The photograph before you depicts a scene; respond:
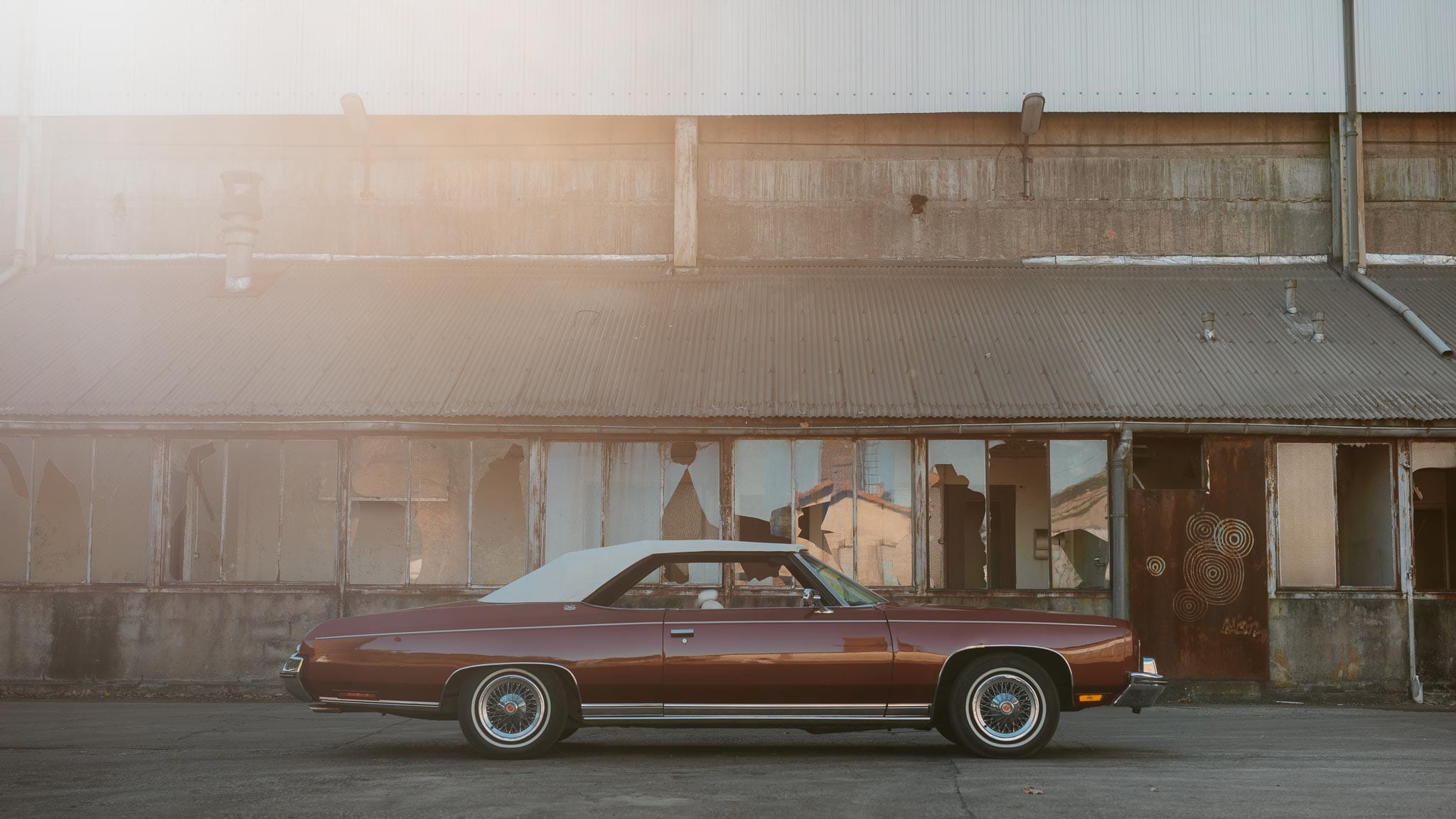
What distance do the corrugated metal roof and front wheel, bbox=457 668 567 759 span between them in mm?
6101

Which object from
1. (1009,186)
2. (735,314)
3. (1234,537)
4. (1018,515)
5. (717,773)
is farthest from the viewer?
(1009,186)

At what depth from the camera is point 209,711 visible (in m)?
12.7

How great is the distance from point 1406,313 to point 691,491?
28.9 ft

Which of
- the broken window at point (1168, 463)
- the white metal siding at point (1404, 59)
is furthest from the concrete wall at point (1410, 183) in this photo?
the broken window at point (1168, 463)

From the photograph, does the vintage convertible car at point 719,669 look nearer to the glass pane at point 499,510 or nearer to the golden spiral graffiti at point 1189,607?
the golden spiral graffiti at point 1189,607

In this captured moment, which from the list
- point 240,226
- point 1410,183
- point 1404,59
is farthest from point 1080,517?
point 240,226

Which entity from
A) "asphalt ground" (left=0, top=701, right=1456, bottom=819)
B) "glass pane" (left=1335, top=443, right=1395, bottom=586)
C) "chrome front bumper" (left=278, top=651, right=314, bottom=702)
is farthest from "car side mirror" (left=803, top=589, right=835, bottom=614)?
"glass pane" (left=1335, top=443, right=1395, bottom=586)

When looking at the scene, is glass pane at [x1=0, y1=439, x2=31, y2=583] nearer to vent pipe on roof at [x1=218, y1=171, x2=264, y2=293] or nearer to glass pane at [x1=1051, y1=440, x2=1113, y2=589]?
vent pipe on roof at [x1=218, y1=171, x2=264, y2=293]

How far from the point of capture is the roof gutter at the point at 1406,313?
51.2 ft

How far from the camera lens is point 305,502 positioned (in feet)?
49.3

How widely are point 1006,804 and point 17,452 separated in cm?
1209

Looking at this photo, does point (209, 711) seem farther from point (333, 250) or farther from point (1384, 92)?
point (1384, 92)

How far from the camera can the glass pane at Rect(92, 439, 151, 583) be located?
1485 centimetres

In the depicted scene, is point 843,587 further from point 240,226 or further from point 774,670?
point 240,226
